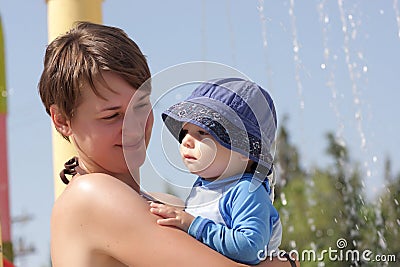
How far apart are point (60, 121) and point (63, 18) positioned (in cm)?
199

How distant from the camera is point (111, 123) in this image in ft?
6.88

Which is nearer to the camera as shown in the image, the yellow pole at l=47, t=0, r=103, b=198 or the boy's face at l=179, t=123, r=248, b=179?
the boy's face at l=179, t=123, r=248, b=179

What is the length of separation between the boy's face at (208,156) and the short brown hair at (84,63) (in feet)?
0.72

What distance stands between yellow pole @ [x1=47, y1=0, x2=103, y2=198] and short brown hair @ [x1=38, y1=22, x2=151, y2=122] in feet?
5.68

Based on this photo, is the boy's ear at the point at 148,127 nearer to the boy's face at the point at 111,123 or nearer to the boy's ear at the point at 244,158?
the boy's face at the point at 111,123

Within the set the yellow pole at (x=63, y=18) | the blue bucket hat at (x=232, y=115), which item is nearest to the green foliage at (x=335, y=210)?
the yellow pole at (x=63, y=18)

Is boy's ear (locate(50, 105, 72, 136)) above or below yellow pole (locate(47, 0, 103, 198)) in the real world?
above

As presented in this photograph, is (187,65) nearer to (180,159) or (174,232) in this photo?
(180,159)

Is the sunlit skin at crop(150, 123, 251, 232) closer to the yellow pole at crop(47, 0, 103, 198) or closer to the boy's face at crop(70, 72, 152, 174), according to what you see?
the boy's face at crop(70, 72, 152, 174)

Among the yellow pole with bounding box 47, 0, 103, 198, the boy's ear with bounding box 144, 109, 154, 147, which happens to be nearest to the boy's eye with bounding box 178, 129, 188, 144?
the boy's ear with bounding box 144, 109, 154, 147

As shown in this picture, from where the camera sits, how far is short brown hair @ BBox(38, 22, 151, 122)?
2088 millimetres

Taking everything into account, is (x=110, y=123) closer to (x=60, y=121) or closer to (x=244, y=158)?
(x=60, y=121)

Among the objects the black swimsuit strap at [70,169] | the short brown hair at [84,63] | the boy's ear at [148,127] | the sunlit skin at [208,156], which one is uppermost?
the short brown hair at [84,63]

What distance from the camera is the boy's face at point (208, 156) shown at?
7.38 ft
